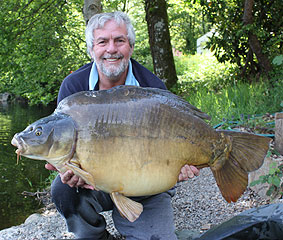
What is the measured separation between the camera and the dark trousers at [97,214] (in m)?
2.30

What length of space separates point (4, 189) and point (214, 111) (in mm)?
3766

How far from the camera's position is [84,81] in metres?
2.55

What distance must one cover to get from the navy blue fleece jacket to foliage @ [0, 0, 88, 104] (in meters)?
5.47

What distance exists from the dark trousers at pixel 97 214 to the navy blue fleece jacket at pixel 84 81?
2.08 ft

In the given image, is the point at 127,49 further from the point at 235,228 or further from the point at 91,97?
the point at 235,228

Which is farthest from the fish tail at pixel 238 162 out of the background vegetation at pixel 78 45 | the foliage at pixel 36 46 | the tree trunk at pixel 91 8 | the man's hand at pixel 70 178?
the foliage at pixel 36 46

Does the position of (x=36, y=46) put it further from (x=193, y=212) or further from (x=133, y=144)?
(x=133, y=144)

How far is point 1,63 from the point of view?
760cm

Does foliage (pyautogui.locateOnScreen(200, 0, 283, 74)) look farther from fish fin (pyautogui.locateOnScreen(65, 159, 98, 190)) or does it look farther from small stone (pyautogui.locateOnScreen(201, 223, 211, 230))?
fish fin (pyautogui.locateOnScreen(65, 159, 98, 190))

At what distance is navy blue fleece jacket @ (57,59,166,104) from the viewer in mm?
2504

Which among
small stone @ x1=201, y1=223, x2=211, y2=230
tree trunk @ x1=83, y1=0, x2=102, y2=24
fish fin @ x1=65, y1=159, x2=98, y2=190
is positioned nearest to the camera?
fish fin @ x1=65, y1=159, x2=98, y2=190

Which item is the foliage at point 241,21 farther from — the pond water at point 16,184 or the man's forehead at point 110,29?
the man's forehead at point 110,29

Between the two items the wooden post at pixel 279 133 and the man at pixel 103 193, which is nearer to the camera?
the man at pixel 103 193

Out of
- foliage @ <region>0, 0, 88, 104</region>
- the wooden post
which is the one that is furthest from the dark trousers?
foliage @ <region>0, 0, 88, 104</region>
